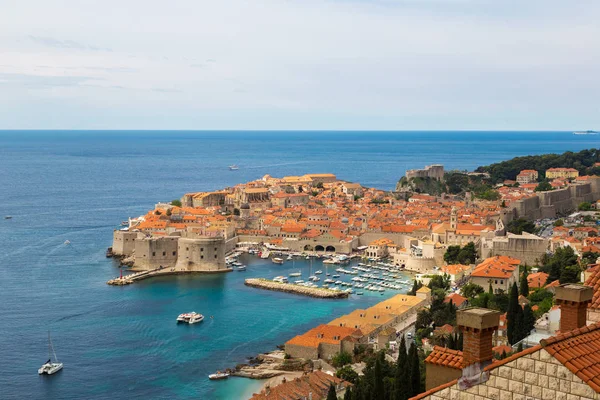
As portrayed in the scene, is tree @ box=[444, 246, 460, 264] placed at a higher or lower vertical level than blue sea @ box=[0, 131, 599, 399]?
higher

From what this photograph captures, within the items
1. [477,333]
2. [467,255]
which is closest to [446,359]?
[477,333]

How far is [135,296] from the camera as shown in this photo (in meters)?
28.3

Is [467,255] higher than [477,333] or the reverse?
the reverse

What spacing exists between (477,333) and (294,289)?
2471 cm

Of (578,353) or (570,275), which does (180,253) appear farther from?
(578,353)

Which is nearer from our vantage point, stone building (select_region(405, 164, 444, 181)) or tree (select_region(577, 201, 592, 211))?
tree (select_region(577, 201, 592, 211))

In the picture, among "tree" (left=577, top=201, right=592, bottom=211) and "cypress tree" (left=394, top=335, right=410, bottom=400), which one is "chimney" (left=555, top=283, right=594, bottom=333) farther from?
"tree" (left=577, top=201, right=592, bottom=211)

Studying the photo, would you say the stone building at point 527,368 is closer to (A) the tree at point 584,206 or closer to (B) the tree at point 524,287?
(B) the tree at point 524,287

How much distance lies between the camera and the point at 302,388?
A: 1596 centimetres

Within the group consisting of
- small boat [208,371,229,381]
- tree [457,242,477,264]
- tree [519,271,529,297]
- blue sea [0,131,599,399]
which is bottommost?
blue sea [0,131,599,399]

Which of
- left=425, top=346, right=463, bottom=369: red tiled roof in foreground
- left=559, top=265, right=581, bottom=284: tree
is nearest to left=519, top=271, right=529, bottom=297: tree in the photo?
left=559, top=265, right=581, bottom=284: tree

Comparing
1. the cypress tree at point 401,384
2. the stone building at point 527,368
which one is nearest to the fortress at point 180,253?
the cypress tree at point 401,384

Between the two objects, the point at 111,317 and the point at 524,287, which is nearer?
the point at 524,287

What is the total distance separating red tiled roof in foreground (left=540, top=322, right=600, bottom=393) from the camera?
146 inches
